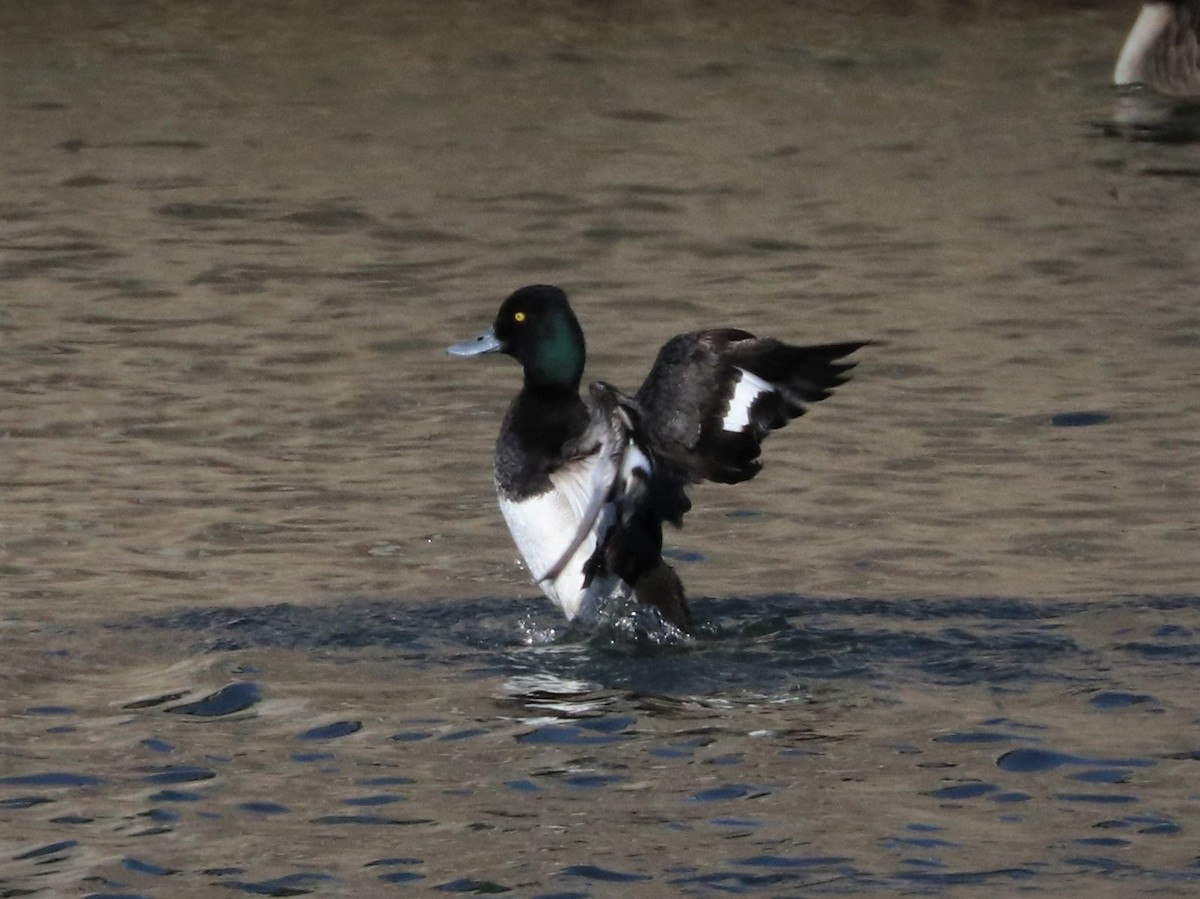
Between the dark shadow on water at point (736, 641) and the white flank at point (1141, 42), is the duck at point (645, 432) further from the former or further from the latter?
the white flank at point (1141, 42)

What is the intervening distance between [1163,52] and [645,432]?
10.6m

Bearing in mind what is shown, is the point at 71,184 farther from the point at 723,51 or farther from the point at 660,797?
the point at 660,797

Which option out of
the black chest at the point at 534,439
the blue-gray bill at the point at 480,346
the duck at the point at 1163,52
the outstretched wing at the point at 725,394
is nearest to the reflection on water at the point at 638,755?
the black chest at the point at 534,439

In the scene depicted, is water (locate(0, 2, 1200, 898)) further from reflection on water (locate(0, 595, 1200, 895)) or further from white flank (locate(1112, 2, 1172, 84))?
white flank (locate(1112, 2, 1172, 84))

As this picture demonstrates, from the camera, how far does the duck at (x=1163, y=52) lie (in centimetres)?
1705

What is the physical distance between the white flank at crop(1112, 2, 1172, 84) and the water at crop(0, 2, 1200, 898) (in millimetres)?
255

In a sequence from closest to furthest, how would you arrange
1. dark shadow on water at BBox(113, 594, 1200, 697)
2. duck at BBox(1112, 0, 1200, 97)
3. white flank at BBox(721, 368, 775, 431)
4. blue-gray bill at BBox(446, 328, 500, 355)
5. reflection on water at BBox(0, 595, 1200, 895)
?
reflection on water at BBox(0, 595, 1200, 895)
dark shadow on water at BBox(113, 594, 1200, 697)
white flank at BBox(721, 368, 775, 431)
blue-gray bill at BBox(446, 328, 500, 355)
duck at BBox(1112, 0, 1200, 97)

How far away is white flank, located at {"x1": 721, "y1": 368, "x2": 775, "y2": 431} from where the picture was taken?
310 inches

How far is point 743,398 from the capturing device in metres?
7.95

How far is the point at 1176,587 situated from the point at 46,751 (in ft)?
11.9

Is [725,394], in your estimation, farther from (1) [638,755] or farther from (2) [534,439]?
(1) [638,755]

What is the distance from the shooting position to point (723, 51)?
59.5ft

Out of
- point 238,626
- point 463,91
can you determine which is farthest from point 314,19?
point 238,626

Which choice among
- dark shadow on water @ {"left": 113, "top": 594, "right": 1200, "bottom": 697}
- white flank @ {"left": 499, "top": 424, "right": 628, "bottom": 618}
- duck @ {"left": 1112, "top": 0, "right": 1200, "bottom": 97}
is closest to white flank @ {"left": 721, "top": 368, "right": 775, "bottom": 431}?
white flank @ {"left": 499, "top": 424, "right": 628, "bottom": 618}
